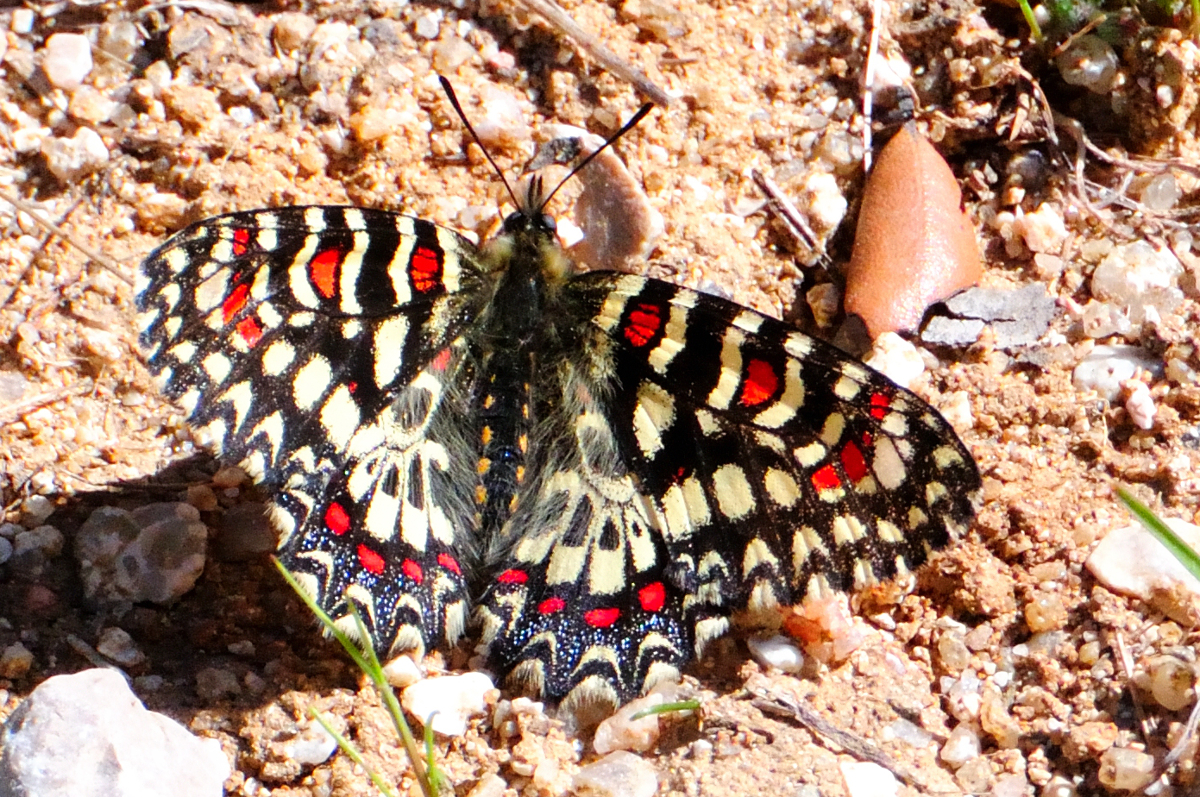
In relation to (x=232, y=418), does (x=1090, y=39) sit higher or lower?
higher

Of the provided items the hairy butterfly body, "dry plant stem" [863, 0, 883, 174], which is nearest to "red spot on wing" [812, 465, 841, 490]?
the hairy butterfly body

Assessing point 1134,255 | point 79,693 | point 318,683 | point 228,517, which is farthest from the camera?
point 1134,255

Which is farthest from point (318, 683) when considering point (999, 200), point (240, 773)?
point (999, 200)

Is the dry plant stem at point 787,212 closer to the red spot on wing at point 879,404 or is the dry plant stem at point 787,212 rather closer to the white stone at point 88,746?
the red spot on wing at point 879,404

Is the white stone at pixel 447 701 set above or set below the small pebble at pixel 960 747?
below

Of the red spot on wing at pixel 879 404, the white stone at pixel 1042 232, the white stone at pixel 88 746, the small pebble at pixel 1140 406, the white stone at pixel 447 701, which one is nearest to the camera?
the white stone at pixel 88 746

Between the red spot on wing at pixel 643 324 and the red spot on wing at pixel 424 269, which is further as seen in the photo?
the red spot on wing at pixel 424 269

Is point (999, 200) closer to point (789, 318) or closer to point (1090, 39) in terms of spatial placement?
point (1090, 39)

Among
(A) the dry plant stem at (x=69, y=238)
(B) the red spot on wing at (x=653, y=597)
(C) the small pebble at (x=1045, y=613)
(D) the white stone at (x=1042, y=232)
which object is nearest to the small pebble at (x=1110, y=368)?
(D) the white stone at (x=1042, y=232)
